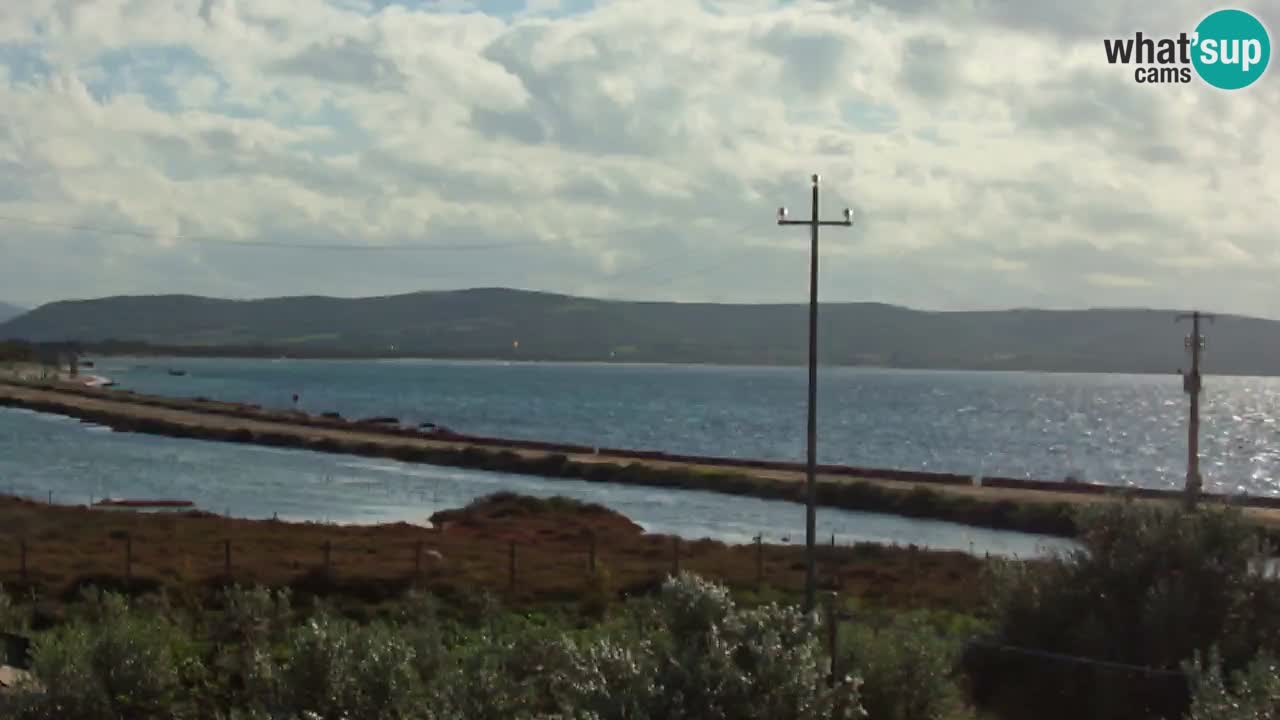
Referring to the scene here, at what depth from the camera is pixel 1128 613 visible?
19.0 m

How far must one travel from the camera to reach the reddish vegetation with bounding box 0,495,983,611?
34594 mm

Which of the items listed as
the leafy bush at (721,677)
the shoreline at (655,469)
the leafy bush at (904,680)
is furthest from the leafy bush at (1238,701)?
the shoreline at (655,469)

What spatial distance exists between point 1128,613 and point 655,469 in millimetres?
66934

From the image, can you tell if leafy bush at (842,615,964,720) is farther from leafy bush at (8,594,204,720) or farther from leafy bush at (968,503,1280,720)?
leafy bush at (8,594,204,720)

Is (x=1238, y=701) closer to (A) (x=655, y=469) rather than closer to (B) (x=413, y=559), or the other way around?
(B) (x=413, y=559)

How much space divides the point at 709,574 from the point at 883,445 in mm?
94020

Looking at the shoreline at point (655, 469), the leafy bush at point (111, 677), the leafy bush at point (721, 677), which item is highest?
the leafy bush at point (721, 677)

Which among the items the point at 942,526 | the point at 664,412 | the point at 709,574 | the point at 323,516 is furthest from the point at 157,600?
the point at 664,412

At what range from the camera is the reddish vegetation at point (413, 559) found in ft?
113

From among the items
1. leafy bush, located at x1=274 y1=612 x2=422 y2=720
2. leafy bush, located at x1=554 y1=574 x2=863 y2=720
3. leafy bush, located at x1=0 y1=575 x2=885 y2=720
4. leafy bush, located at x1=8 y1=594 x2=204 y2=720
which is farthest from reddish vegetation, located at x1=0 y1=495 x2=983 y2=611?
leafy bush, located at x1=554 y1=574 x2=863 y2=720

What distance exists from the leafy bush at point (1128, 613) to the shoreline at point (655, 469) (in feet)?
5.29

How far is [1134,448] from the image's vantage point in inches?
5571

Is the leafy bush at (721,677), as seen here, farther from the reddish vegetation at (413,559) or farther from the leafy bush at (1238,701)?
the reddish vegetation at (413,559)

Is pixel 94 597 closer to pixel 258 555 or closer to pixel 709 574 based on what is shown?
pixel 258 555
